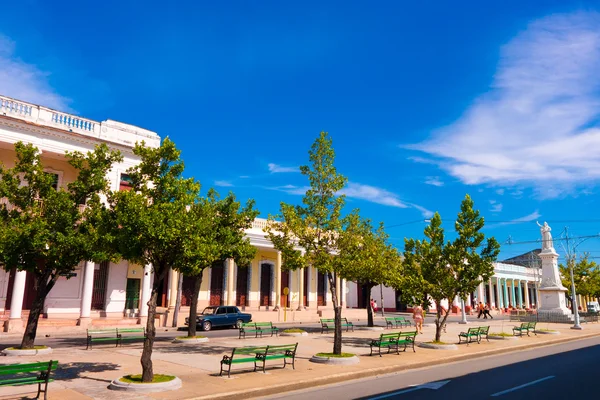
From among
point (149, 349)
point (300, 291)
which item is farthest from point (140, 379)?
point (300, 291)

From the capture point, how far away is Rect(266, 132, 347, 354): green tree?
51.7 feet

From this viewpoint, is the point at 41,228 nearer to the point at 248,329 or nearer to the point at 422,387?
the point at 248,329

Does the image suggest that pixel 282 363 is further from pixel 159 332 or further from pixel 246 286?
pixel 246 286

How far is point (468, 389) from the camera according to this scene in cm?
1113

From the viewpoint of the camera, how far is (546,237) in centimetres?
4025

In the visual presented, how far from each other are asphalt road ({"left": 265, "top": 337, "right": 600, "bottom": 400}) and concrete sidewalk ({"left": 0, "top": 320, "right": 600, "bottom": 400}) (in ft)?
1.80

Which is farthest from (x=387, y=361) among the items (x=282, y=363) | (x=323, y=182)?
(x=323, y=182)

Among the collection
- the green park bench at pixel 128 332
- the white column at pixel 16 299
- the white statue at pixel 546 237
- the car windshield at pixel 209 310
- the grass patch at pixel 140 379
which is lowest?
the grass patch at pixel 140 379

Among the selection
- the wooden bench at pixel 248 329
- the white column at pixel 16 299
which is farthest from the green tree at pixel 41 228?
the white column at pixel 16 299

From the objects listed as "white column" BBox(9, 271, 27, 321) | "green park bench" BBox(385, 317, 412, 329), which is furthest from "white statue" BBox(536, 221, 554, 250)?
"white column" BBox(9, 271, 27, 321)

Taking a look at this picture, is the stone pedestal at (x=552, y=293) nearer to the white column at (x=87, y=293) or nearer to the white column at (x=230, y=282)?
the white column at (x=230, y=282)

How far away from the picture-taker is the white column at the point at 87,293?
87.0 ft

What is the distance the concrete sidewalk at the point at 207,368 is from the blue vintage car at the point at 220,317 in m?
7.63

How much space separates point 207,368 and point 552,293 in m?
35.4
